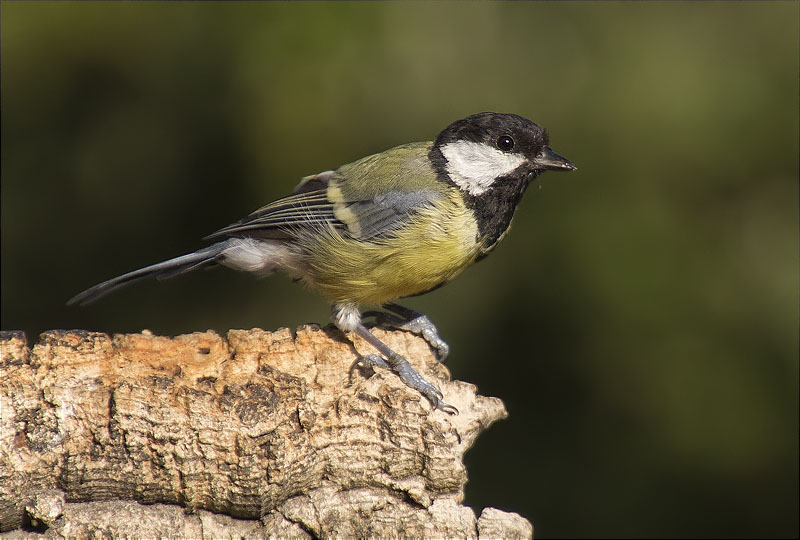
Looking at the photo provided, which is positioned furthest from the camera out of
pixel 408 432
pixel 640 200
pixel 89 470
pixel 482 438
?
pixel 482 438

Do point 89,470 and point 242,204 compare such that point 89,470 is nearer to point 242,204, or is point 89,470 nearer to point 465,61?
point 242,204

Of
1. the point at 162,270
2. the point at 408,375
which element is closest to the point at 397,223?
the point at 408,375

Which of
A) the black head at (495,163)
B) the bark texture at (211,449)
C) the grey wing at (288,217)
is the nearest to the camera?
the bark texture at (211,449)

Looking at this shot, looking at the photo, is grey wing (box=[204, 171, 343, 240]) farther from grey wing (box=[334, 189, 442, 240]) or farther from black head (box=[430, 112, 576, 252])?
black head (box=[430, 112, 576, 252])

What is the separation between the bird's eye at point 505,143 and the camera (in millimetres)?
3172

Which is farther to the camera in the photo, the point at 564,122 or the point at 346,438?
the point at 564,122

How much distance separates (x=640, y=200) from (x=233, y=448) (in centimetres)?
218

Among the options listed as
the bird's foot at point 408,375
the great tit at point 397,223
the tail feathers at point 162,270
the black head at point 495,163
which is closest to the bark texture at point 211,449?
the bird's foot at point 408,375

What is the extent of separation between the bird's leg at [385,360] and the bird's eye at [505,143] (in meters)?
0.87

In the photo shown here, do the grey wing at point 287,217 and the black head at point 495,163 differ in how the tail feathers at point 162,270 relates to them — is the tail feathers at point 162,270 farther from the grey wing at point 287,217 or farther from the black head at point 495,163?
the black head at point 495,163

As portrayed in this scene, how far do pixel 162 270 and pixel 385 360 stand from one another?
3.32 ft

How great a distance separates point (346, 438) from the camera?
93.2 inches

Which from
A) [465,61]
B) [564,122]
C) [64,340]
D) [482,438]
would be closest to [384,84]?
[465,61]

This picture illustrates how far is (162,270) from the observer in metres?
3.19
